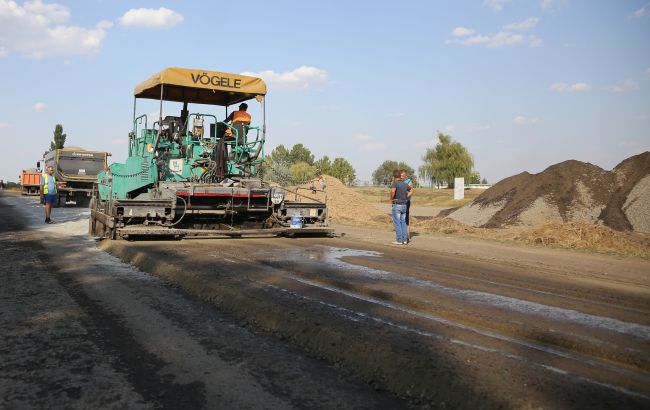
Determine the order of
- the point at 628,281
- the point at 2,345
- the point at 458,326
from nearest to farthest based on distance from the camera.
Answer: the point at 2,345
the point at 458,326
the point at 628,281

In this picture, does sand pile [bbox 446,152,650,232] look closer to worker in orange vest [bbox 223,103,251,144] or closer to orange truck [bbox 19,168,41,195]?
worker in orange vest [bbox 223,103,251,144]

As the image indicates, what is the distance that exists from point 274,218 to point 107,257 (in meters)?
4.42

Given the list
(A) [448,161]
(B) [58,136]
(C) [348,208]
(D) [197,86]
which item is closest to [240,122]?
(D) [197,86]

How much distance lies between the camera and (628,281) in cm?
790

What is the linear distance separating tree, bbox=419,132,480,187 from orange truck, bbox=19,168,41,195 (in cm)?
4566

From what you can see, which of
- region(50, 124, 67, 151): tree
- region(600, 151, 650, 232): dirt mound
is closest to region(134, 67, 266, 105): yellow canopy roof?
region(600, 151, 650, 232): dirt mound

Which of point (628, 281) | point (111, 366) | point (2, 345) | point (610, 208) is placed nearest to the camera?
point (111, 366)

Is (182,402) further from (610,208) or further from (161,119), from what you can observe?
(610,208)

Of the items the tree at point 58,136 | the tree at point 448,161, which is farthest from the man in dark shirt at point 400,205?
the tree at point 58,136

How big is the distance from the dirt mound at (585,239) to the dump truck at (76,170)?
2379cm

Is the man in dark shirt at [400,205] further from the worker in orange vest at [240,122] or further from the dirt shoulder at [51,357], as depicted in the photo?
the dirt shoulder at [51,357]

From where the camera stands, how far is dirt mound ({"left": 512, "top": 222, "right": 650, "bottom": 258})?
12.9 metres

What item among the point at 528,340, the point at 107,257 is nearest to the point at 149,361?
the point at 528,340

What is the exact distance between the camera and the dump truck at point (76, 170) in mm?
29703
